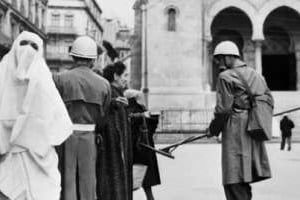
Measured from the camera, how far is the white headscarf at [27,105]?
386cm

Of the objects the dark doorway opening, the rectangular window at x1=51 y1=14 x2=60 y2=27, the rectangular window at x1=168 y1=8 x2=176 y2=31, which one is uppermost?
the rectangular window at x1=51 y1=14 x2=60 y2=27

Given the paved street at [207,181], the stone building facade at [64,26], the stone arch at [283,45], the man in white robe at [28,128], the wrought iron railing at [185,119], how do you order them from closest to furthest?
the man in white robe at [28,128] → the paved street at [207,181] → the wrought iron railing at [185,119] → the stone arch at [283,45] → the stone building facade at [64,26]

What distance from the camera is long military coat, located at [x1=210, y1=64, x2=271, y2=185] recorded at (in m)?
5.17

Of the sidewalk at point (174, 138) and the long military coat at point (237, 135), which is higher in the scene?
the long military coat at point (237, 135)

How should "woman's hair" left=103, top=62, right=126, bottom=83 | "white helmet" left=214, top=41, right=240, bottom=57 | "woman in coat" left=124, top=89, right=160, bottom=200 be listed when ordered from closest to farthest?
"white helmet" left=214, top=41, right=240, bottom=57, "woman's hair" left=103, top=62, right=126, bottom=83, "woman in coat" left=124, top=89, right=160, bottom=200

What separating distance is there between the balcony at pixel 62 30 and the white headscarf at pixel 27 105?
58.1 m

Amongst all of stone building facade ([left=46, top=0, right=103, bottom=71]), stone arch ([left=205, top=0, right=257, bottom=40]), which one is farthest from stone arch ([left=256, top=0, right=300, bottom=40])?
stone building facade ([left=46, top=0, right=103, bottom=71])

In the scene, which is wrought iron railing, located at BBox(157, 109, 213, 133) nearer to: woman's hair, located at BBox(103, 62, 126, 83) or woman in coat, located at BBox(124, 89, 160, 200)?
woman in coat, located at BBox(124, 89, 160, 200)

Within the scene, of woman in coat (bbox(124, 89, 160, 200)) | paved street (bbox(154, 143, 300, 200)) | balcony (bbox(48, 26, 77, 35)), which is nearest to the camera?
woman in coat (bbox(124, 89, 160, 200))

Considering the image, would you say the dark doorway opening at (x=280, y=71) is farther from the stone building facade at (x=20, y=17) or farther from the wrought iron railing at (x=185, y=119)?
the stone building facade at (x=20, y=17)

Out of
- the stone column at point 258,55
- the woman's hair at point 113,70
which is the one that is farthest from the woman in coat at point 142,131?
the stone column at point 258,55

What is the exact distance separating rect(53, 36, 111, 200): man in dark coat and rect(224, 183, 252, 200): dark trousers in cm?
145

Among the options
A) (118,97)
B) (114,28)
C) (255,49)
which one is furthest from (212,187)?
(114,28)

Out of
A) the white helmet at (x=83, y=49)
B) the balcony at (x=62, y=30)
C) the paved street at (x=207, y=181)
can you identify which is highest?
the balcony at (x=62, y=30)
